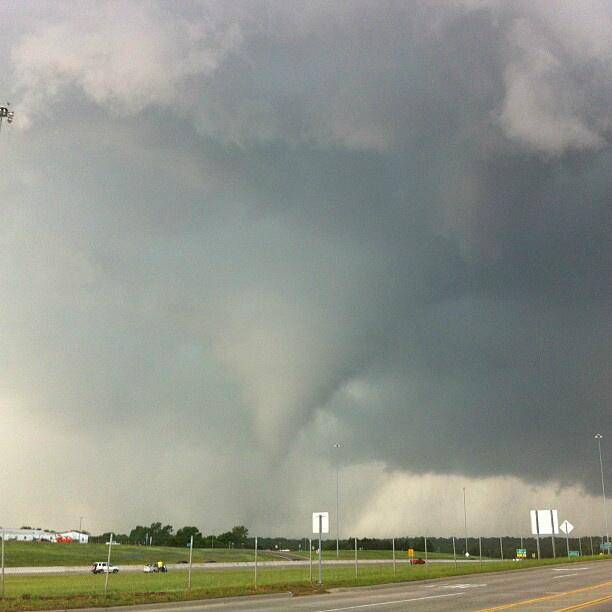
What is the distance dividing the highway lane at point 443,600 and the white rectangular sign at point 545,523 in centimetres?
3152

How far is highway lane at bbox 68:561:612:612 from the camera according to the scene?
25609 mm

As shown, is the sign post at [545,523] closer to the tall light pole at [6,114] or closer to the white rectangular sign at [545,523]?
the white rectangular sign at [545,523]

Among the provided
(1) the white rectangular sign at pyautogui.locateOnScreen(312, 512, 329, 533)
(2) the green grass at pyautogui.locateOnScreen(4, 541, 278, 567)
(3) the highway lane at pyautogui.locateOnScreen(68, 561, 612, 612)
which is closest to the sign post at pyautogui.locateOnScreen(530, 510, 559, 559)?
(3) the highway lane at pyautogui.locateOnScreen(68, 561, 612, 612)

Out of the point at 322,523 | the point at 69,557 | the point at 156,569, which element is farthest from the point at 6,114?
the point at 69,557

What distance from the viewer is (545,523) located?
6944 cm

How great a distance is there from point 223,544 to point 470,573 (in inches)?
6242

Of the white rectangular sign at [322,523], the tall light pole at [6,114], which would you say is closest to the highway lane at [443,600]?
the white rectangular sign at [322,523]

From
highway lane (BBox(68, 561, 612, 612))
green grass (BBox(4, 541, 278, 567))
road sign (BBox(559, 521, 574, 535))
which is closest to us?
highway lane (BBox(68, 561, 612, 612))

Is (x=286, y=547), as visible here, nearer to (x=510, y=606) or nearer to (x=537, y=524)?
(x=537, y=524)

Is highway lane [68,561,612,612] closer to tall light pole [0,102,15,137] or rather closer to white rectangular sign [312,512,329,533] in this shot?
white rectangular sign [312,512,329,533]

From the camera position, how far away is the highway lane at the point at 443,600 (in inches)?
1008

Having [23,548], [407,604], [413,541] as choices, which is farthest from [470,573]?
[413,541]

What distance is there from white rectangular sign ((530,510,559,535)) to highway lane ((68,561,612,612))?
31.5 m

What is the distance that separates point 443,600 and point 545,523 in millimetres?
45786
